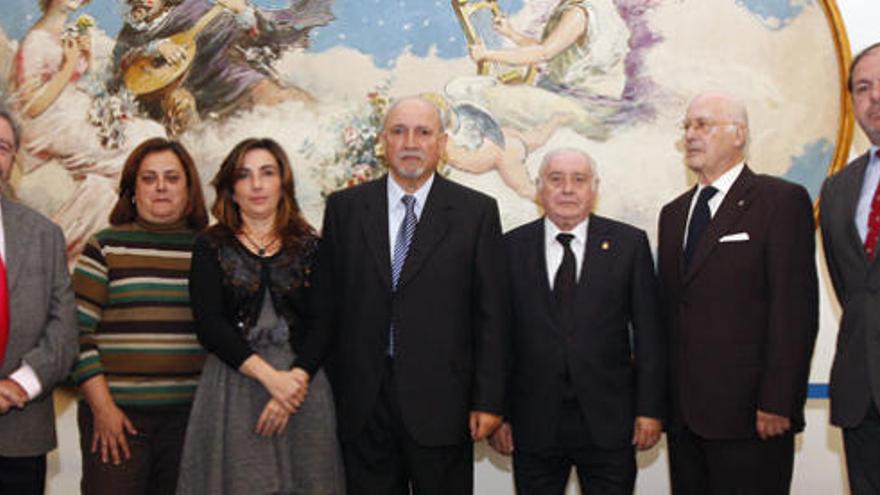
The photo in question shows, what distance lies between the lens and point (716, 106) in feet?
8.72

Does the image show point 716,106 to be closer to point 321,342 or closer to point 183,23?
point 321,342

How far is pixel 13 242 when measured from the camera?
8.13 ft

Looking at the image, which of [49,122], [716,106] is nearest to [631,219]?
[716,106]

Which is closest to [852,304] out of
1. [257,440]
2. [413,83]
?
[257,440]

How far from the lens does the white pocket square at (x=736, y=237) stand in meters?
2.51

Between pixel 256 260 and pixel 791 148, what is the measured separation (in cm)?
233

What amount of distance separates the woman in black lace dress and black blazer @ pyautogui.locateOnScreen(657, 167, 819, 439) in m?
1.14

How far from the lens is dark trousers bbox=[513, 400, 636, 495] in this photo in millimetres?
2658

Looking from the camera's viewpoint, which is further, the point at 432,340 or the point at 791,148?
the point at 791,148

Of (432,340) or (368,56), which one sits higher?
(368,56)

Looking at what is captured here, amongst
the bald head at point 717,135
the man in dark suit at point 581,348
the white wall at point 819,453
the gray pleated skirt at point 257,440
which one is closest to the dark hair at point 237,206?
the gray pleated skirt at point 257,440

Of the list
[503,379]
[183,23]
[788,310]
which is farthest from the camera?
[183,23]

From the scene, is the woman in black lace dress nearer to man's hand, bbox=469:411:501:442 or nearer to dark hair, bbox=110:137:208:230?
dark hair, bbox=110:137:208:230

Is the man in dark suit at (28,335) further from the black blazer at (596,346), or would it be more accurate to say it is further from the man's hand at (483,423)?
the black blazer at (596,346)
